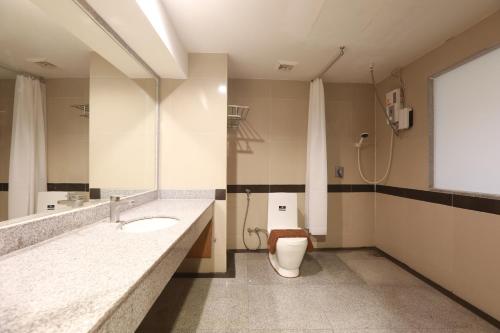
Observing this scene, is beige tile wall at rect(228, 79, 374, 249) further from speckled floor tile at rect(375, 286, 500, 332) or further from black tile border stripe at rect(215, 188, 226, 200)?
speckled floor tile at rect(375, 286, 500, 332)

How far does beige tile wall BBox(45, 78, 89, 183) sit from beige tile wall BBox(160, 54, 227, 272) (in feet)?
2.79

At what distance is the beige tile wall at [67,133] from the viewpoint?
1.12m

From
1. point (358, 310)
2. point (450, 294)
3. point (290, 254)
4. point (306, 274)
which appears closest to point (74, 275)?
point (290, 254)

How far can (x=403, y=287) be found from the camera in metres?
2.04

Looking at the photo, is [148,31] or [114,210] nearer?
[114,210]

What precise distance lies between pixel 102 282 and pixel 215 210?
159cm

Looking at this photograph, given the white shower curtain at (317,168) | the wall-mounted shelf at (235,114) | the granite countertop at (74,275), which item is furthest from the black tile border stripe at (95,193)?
the white shower curtain at (317,168)

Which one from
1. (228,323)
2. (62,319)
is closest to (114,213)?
(62,319)

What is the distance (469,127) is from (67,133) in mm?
2790

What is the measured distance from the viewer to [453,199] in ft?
6.18

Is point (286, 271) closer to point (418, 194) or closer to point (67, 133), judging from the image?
point (418, 194)

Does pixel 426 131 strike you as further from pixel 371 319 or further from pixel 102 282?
pixel 102 282

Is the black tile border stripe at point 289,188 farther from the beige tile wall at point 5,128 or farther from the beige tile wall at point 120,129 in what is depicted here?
the beige tile wall at point 5,128

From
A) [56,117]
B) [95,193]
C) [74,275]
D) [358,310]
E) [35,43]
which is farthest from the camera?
[358,310]
